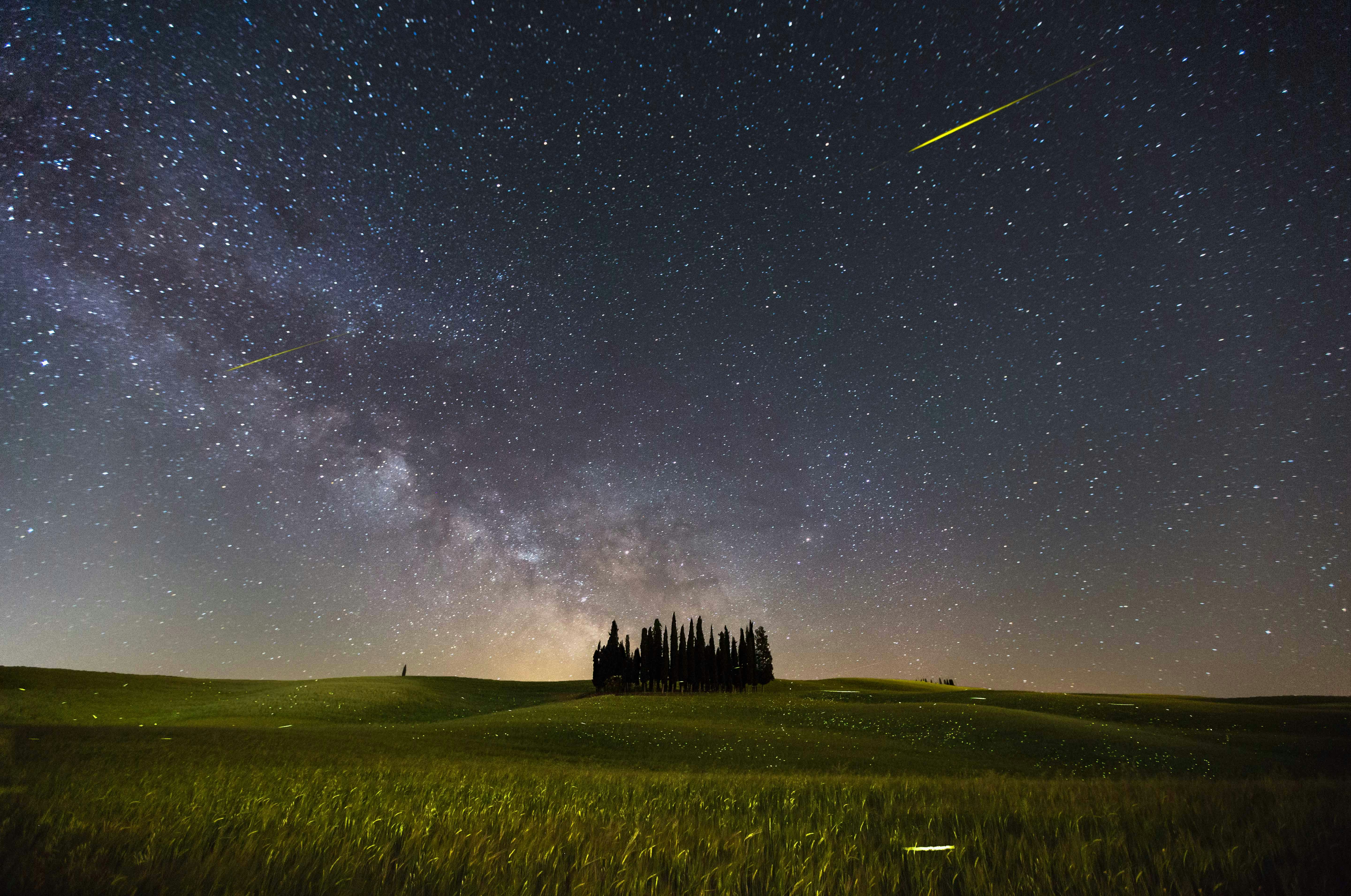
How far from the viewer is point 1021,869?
4285 millimetres

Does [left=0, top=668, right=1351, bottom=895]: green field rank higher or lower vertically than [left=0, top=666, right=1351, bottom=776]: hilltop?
higher

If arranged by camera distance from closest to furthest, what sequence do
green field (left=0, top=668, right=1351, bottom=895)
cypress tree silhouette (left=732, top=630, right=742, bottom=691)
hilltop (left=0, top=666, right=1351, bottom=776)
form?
green field (left=0, top=668, right=1351, bottom=895), hilltop (left=0, top=666, right=1351, bottom=776), cypress tree silhouette (left=732, top=630, right=742, bottom=691)

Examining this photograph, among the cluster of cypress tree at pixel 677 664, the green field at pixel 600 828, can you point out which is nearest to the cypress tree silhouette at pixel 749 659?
the cluster of cypress tree at pixel 677 664

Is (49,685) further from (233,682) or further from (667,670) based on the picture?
(667,670)

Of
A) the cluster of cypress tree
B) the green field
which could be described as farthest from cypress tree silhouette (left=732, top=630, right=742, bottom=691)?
the green field

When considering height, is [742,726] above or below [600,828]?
below

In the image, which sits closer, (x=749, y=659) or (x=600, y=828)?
(x=600, y=828)

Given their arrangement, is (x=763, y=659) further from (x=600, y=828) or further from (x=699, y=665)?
(x=600, y=828)

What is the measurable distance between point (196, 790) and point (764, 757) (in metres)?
23.7

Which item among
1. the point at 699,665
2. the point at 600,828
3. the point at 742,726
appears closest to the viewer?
the point at 600,828

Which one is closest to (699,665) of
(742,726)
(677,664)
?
(677,664)

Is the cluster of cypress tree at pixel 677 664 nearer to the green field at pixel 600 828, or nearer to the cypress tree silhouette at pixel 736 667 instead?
the cypress tree silhouette at pixel 736 667

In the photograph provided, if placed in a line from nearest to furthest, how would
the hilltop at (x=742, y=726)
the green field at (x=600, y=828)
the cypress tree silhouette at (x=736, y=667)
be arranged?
1. the green field at (x=600, y=828)
2. the hilltop at (x=742, y=726)
3. the cypress tree silhouette at (x=736, y=667)

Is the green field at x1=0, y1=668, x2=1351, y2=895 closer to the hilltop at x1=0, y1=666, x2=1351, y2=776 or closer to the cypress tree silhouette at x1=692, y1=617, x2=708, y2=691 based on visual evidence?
the hilltop at x1=0, y1=666, x2=1351, y2=776
